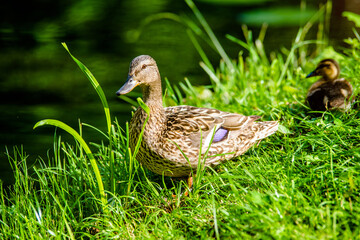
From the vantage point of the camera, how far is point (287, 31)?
8.83 m

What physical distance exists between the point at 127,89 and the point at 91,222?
36.0 inches

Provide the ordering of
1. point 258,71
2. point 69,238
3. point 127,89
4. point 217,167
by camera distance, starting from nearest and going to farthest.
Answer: point 69,238, point 127,89, point 217,167, point 258,71

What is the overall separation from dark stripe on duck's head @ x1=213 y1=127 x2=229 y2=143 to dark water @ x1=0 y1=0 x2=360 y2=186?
89.9 inches

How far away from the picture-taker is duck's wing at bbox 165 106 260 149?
335cm

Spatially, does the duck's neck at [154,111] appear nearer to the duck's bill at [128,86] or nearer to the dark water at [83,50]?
the duck's bill at [128,86]

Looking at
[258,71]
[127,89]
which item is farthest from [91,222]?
[258,71]

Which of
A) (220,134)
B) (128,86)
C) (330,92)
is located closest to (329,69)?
(330,92)

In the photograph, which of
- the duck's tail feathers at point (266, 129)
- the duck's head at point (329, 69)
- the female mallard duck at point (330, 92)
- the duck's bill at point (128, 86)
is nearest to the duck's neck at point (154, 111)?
the duck's bill at point (128, 86)

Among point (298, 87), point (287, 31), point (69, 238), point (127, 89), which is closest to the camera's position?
point (69, 238)

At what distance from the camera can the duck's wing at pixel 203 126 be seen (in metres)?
3.35

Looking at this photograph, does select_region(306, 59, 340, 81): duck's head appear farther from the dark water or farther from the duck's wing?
the dark water

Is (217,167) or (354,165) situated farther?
(217,167)

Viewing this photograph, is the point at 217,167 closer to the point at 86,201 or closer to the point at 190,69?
the point at 86,201

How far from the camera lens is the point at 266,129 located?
3502 millimetres
